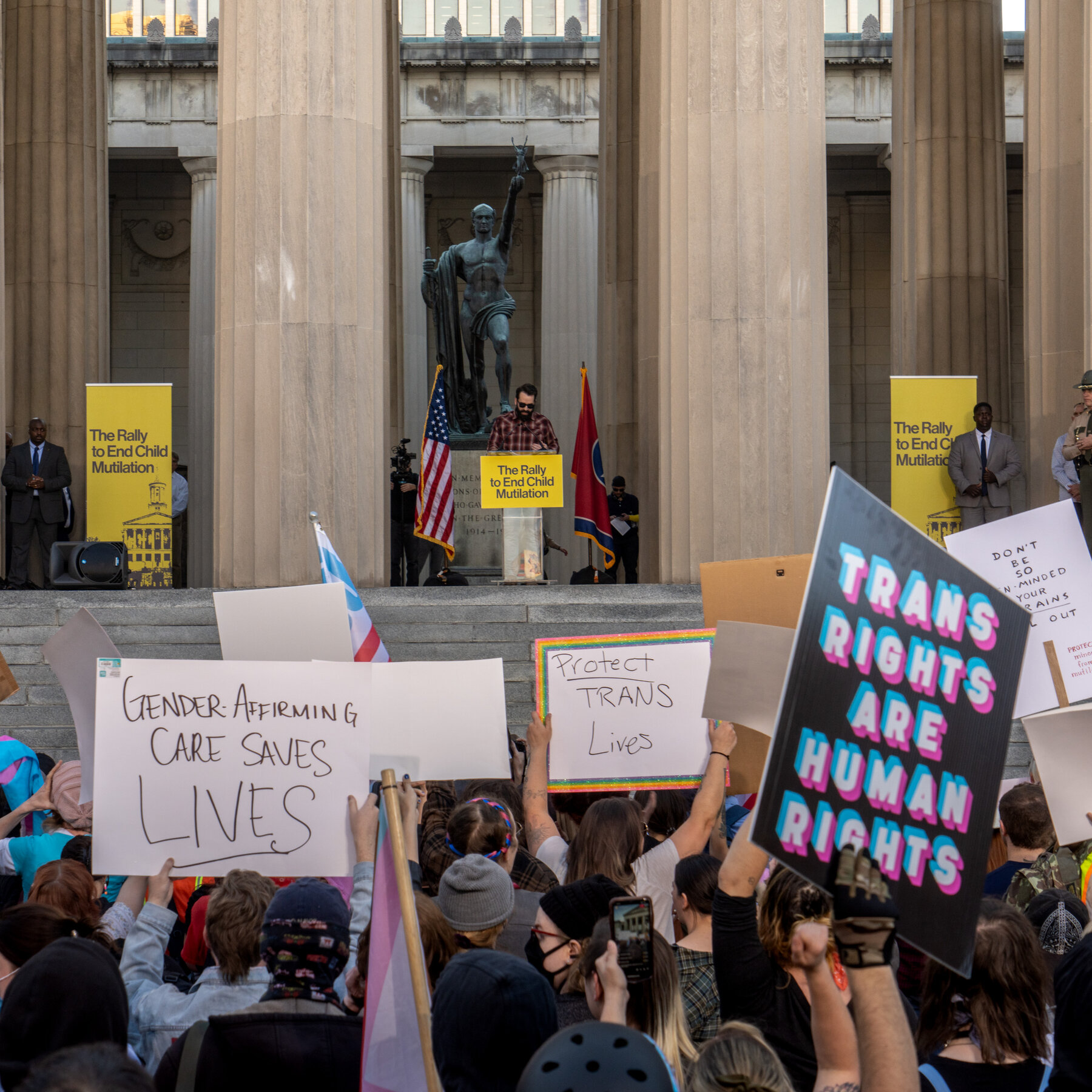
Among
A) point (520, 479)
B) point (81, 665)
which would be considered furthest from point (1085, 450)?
point (81, 665)

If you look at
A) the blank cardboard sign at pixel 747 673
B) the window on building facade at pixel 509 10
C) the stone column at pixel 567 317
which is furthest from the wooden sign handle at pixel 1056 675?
the window on building facade at pixel 509 10

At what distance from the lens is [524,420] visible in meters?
17.7

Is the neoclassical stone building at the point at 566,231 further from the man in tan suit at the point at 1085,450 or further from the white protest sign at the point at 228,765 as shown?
the white protest sign at the point at 228,765

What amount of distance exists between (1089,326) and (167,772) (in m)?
13.7

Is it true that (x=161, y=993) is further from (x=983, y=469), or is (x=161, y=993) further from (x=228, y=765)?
(x=983, y=469)

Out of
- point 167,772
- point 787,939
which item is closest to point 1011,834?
point 787,939

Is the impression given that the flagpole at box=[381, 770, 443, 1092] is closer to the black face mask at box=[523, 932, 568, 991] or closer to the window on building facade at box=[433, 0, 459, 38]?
the black face mask at box=[523, 932, 568, 991]

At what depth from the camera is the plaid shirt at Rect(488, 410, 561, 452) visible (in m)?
17.7

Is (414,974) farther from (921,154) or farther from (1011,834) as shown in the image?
(921,154)

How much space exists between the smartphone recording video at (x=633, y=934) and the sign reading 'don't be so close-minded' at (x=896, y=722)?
349 mm

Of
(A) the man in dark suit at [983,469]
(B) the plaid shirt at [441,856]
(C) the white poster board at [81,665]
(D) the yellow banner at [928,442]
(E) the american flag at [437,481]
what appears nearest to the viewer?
(B) the plaid shirt at [441,856]

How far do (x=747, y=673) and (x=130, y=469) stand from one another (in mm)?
16763

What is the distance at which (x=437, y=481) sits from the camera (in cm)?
2069

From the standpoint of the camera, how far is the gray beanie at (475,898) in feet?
15.6
